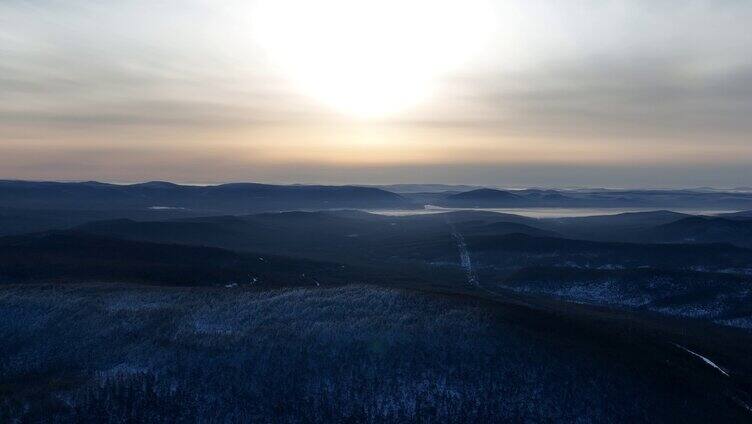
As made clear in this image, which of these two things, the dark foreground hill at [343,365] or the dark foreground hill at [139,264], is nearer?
the dark foreground hill at [343,365]

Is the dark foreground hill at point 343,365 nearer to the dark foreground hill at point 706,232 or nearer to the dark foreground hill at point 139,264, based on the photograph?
the dark foreground hill at point 139,264

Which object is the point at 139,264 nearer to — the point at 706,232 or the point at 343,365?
the point at 343,365

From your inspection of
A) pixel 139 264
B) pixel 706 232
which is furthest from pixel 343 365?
pixel 706 232

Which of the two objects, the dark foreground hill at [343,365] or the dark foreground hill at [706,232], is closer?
the dark foreground hill at [343,365]

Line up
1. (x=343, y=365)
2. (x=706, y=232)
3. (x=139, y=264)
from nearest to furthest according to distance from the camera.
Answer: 1. (x=343, y=365)
2. (x=139, y=264)
3. (x=706, y=232)

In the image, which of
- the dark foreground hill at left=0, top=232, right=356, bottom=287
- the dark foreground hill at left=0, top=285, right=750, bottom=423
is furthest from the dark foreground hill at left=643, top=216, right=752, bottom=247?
the dark foreground hill at left=0, top=285, right=750, bottom=423

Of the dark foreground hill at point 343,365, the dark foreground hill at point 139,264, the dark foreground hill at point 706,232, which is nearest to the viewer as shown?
the dark foreground hill at point 343,365

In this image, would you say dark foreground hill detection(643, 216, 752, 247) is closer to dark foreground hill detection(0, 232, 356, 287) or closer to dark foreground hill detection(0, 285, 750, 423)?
dark foreground hill detection(0, 232, 356, 287)

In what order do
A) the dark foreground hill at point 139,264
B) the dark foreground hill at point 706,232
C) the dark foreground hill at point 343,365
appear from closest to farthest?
the dark foreground hill at point 343,365 < the dark foreground hill at point 139,264 < the dark foreground hill at point 706,232

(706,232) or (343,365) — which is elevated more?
(706,232)

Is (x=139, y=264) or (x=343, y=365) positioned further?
(x=139, y=264)

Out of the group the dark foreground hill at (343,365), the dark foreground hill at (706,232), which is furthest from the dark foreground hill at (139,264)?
the dark foreground hill at (706,232)
